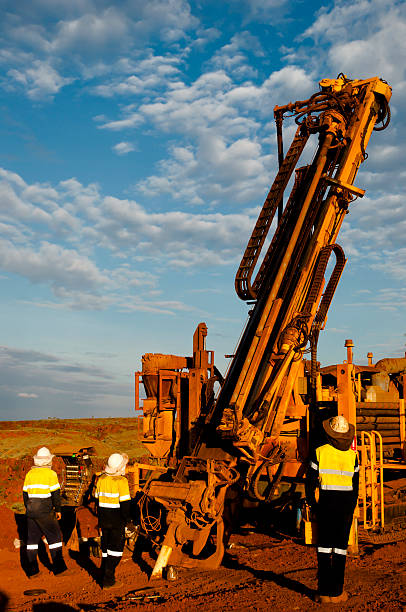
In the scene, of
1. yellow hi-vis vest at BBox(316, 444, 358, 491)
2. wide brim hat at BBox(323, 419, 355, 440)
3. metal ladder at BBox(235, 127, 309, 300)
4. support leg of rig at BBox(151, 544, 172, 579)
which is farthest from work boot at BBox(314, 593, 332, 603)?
metal ladder at BBox(235, 127, 309, 300)

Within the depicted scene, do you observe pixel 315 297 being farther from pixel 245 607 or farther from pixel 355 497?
pixel 245 607

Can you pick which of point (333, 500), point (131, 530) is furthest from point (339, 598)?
point (131, 530)

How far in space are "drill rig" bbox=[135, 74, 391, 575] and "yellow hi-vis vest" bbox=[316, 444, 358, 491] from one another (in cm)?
252

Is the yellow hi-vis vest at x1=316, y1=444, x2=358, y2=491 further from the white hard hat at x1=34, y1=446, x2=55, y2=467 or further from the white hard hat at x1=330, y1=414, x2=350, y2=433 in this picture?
the white hard hat at x1=34, y1=446, x2=55, y2=467

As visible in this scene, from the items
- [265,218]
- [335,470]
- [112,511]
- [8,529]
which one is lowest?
[8,529]

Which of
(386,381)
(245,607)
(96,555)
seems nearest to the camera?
(245,607)

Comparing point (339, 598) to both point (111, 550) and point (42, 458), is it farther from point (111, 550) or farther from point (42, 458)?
point (42, 458)

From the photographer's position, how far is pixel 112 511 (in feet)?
26.2

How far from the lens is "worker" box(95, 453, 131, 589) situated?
7.78 meters

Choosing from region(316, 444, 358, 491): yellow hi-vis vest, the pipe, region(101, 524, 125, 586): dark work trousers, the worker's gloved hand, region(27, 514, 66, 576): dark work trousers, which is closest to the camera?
region(316, 444, 358, 491): yellow hi-vis vest

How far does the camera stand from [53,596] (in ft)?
24.5

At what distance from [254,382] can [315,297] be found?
5.89 feet

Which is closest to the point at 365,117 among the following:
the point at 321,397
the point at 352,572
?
the point at 321,397

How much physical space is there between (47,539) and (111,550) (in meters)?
1.29
